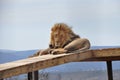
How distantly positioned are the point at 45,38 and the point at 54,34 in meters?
2.01

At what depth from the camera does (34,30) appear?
13.1ft

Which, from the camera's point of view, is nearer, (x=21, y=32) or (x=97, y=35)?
(x=97, y=35)

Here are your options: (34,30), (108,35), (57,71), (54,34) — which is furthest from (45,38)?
(54,34)

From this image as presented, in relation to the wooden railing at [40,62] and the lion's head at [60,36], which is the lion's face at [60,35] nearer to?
the lion's head at [60,36]

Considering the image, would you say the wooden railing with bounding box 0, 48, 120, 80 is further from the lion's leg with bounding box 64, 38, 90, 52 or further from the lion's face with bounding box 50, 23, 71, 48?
the lion's face with bounding box 50, 23, 71, 48

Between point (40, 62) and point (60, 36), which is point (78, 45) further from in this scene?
point (40, 62)

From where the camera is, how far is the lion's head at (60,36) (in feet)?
6.15

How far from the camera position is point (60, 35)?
6.15 ft

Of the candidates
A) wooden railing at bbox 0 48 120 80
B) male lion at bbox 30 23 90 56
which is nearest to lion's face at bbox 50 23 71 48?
male lion at bbox 30 23 90 56

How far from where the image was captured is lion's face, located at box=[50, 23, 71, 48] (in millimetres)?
1873

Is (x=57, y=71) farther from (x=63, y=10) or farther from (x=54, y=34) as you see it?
(x=54, y=34)

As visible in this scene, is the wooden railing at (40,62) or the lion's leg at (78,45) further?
the lion's leg at (78,45)

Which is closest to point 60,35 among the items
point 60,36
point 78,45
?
point 60,36

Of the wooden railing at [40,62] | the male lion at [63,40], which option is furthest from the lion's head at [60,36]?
the wooden railing at [40,62]
